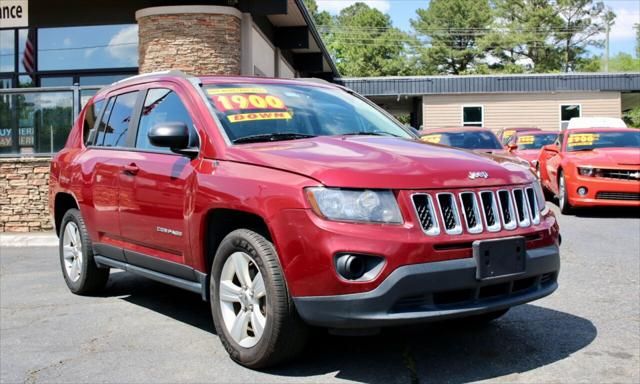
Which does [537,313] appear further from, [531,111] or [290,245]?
[531,111]

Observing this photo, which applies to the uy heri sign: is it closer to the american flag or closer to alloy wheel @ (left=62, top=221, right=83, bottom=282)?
the american flag

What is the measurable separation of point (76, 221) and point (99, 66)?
990 cm

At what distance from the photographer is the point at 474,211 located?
3695 millimetres

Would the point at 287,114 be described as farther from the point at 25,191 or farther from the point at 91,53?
the point at 91,53

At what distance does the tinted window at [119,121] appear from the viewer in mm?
5484

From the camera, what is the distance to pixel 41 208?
444 inches

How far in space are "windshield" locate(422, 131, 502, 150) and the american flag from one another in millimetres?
9434

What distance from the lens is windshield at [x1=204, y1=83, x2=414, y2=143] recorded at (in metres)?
4.43

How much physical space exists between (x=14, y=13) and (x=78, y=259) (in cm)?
1108

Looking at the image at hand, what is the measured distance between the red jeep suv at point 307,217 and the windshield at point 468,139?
25.0 ft

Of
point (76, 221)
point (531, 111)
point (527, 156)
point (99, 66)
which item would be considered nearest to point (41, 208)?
point (99, 66)

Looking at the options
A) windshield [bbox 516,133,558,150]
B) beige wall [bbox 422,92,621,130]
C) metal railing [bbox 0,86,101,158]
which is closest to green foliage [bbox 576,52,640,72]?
beige wall [bbox 422,92,621,130]

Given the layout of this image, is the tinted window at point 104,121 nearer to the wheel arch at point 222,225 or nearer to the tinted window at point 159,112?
the tinted window at point 159,112

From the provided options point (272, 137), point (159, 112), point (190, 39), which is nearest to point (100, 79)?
point (190, 39)
